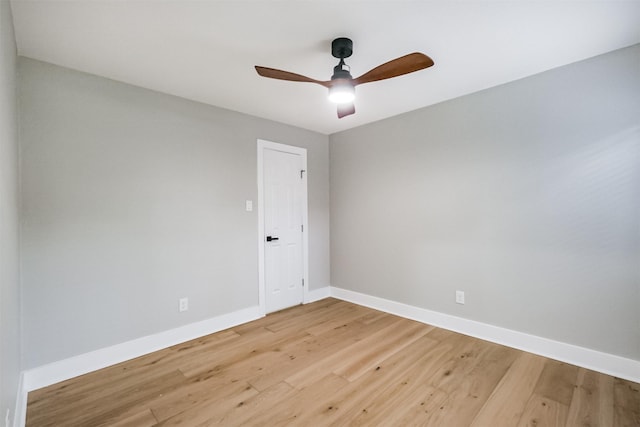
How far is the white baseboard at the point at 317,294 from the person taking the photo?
13.0 ft

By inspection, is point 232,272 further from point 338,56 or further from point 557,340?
point 557,340

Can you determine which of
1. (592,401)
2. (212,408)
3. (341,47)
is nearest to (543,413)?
(592,401)

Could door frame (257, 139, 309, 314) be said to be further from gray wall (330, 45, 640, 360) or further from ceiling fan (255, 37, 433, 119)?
ceiling fan (255, 37, 433, 119)

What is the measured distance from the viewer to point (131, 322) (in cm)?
253

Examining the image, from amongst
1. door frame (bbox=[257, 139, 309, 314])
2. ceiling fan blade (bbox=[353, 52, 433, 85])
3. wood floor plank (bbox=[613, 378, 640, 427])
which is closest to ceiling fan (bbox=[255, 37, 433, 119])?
ceiling fan blade (bbox=[353, 52, 433, 85])

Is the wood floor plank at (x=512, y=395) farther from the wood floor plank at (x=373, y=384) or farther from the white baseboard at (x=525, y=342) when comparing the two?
the wood floor plank at (x=373, y=384)

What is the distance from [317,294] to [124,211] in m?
2.61

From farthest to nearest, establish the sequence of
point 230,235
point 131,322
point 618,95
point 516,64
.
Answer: point 230,235, point 131,322, point 516,64, point 618,95

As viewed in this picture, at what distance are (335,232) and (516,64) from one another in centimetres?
279

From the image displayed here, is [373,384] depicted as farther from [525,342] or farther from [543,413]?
[525,342]

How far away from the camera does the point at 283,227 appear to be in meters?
3.73

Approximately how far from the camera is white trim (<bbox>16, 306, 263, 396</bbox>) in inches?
83.0

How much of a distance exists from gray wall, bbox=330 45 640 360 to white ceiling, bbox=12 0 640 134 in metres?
0.33

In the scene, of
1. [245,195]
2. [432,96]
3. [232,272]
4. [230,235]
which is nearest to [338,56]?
[432,96]
